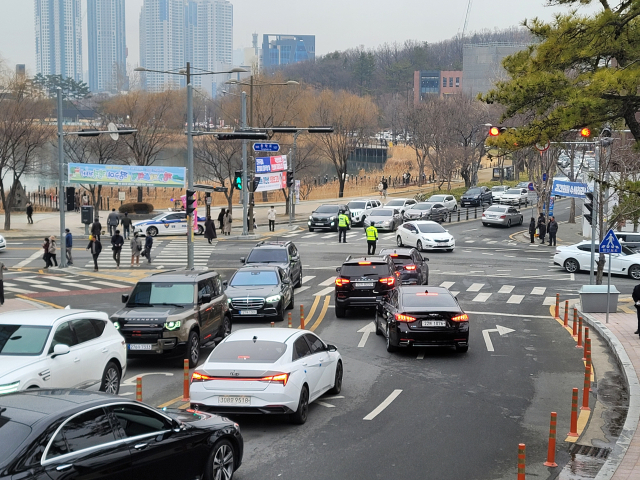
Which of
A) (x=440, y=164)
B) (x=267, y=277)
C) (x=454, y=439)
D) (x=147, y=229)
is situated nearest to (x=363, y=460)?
(x=454, y=439)

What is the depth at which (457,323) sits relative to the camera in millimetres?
17453

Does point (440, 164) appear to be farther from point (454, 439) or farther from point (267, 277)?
point (454, 439)

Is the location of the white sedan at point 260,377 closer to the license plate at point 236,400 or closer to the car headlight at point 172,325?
the license plate at point 236,400

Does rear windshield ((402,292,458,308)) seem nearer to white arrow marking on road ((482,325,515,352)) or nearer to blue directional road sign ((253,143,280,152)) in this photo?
white arrow marking on road ((482,325,515,352))

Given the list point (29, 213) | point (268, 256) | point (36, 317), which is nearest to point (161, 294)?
point (36, 317)

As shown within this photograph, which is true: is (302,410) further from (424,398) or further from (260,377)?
(424,398)

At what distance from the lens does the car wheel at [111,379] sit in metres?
13.5

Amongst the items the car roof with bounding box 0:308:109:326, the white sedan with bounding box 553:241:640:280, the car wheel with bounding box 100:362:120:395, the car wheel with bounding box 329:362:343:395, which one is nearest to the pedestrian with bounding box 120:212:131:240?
the white sedan with bounding box 553:241:640:280

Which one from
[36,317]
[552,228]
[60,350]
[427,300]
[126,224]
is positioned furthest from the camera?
[126,224]

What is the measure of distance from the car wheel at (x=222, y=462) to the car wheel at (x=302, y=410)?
2.78 meters

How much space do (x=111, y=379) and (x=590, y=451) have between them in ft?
25.4

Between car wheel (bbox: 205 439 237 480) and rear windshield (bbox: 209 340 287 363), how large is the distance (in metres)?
2.95

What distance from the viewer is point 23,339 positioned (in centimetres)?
1249

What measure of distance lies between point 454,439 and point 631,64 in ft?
23.8
